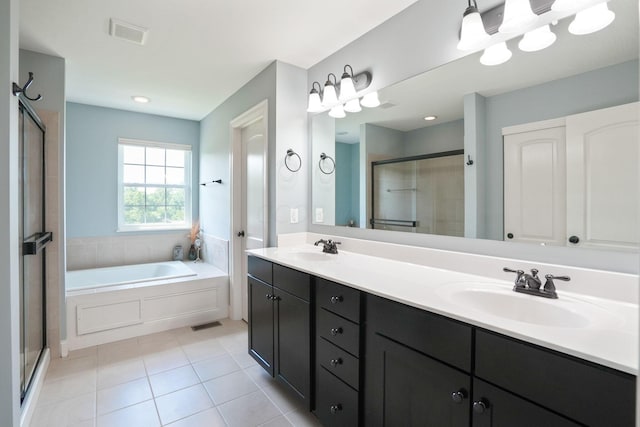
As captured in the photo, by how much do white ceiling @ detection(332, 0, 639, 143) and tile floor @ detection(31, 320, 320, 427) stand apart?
187cm

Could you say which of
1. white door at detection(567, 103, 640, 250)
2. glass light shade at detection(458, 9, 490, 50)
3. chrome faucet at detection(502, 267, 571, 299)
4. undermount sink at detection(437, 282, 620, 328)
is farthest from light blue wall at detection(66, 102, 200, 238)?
white door at detection(567, 103, 640, 250)

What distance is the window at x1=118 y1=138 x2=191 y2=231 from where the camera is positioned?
150 inches

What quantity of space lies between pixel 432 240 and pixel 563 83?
910 millimetres

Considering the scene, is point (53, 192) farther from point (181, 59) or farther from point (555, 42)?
point (555, 42)

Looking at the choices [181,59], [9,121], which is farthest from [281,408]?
[181,59]

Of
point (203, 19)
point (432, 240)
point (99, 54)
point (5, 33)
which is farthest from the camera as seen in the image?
point (99, 54)

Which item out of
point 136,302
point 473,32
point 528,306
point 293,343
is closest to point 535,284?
point 528,306

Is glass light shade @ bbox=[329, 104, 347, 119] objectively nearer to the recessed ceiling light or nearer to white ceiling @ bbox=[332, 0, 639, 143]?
white ceiling @ bbox=[332, 0, 639, 143]

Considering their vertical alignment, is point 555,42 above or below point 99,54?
below

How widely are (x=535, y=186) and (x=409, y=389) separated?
0.98m

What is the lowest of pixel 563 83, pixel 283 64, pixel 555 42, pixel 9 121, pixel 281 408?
pixel 281 408

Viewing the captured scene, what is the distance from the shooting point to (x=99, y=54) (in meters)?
2.36

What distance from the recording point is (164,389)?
201cm

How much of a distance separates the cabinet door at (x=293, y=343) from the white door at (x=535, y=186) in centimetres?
110
